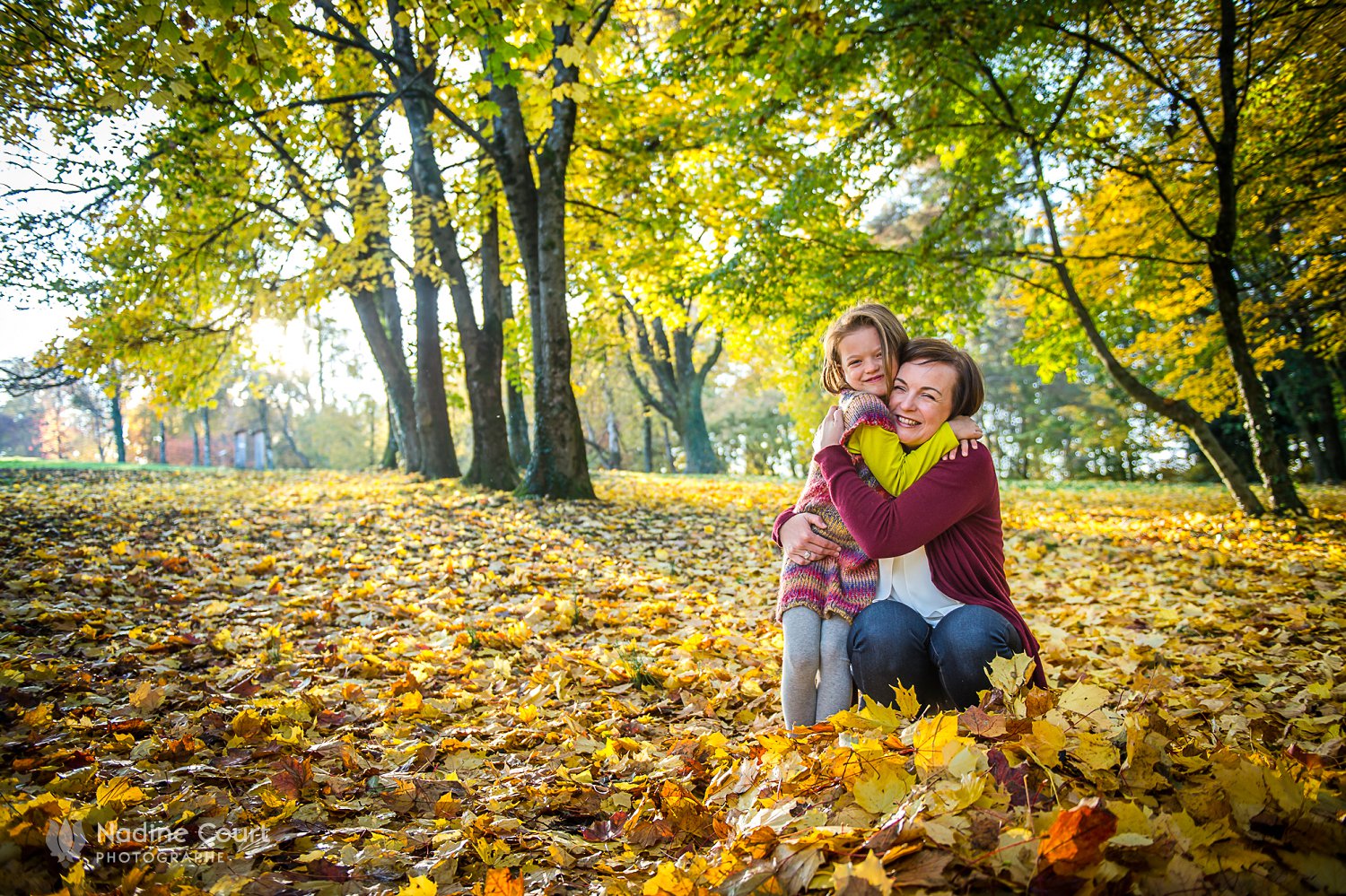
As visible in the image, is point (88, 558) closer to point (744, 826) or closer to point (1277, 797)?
point (744, 826)

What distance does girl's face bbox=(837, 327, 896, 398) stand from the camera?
2344mm

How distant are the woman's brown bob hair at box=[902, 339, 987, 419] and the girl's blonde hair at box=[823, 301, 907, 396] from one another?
6 centimetres

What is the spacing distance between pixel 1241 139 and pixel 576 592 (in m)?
8.47

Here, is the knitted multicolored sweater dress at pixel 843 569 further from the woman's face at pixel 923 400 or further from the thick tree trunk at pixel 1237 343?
the thick tree trunk at pixel 1237 343

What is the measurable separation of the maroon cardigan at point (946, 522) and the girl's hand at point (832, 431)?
0.05m

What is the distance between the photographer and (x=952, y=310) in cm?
880

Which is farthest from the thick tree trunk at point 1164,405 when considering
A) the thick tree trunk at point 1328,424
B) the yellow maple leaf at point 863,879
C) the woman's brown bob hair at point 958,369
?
the thick tree trunk at point 1328,424

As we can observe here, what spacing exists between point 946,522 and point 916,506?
103mm

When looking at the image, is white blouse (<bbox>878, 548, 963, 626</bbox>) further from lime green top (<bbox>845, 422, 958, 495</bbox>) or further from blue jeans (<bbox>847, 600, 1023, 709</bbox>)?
lime green top (<bbox>845, 422, 958, 495</bbox>)

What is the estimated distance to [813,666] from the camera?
2270 mm

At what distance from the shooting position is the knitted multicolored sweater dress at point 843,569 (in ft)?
7.43

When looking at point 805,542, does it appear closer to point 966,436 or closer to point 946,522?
point 946,522

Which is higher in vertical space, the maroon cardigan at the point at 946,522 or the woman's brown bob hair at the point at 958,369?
the woman's brown bob hair at the point at 958,369

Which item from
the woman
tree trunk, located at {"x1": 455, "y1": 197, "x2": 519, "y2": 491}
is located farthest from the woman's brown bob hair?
tree trunk, located at {"x1": 455, "y1": 197, "x2": 519, "y2": 491}
